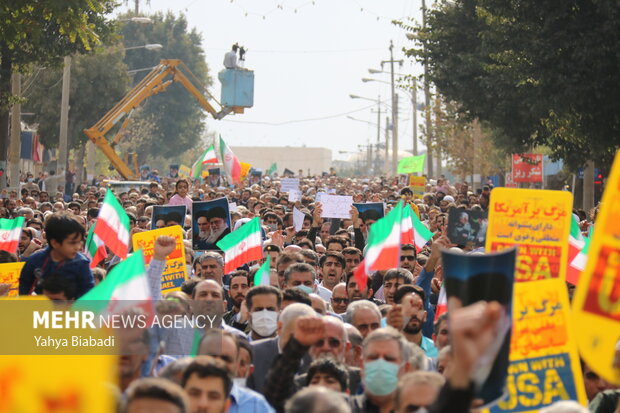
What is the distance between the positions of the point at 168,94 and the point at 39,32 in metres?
64.2

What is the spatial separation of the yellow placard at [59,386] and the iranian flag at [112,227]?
6412mm

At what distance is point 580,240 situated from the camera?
11094mm

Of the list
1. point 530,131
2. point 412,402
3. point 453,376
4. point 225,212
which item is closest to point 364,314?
point 412,402

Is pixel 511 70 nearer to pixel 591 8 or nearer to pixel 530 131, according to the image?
pixel 591 8

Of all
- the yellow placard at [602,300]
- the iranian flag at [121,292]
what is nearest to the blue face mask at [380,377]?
the iranian flag at [121,292]

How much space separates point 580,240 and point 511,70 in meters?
12.1

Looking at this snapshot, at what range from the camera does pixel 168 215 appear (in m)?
13.8

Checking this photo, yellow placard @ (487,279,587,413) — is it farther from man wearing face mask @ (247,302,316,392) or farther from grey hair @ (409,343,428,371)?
man wearing face mask @ (247,302,316,392)

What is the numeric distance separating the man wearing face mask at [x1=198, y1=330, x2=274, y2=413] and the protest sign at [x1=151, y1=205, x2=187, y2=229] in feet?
24.0

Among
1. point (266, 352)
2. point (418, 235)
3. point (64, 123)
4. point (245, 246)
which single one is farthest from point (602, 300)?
point (64, 123)

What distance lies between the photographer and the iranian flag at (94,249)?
11.4m

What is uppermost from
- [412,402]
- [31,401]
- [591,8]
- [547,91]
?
[591,8]

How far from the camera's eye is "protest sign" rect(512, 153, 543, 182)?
33344 millimetres

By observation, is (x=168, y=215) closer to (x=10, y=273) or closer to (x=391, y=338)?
(x=10, y=273)
